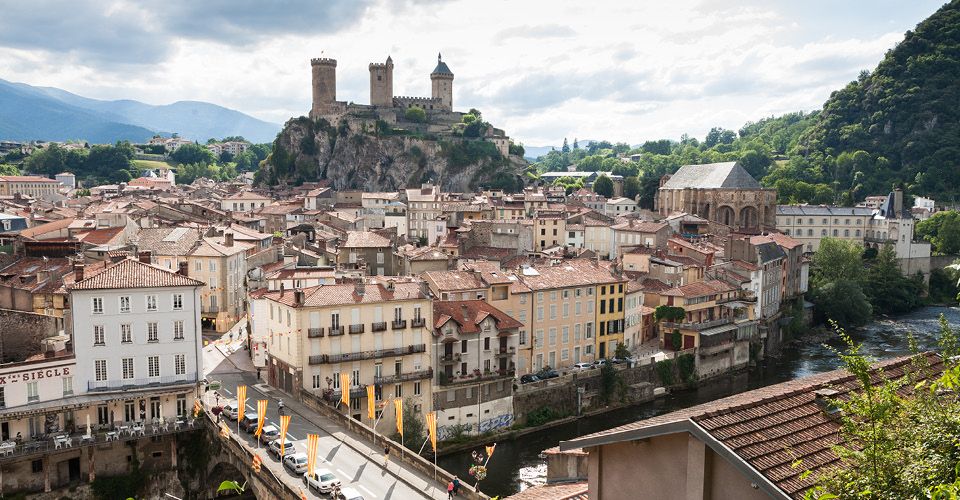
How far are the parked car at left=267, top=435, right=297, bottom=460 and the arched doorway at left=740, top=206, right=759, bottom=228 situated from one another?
93969mm

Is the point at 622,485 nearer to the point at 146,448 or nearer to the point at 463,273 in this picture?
the point at 146,448

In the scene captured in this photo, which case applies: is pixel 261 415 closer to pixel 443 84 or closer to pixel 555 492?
pixel 555 492

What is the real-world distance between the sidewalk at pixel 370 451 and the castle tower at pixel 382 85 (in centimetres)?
13506

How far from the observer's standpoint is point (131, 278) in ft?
118

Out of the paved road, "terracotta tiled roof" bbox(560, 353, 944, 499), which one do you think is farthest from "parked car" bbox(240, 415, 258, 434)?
"terracotta tiled roof" bbox(560, 353, 944, 499)

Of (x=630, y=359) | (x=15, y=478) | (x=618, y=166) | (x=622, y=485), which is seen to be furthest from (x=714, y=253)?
(x=618, y=166)

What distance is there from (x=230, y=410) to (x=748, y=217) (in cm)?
9395

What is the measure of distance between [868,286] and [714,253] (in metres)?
26.6

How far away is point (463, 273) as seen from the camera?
5122 centimetres

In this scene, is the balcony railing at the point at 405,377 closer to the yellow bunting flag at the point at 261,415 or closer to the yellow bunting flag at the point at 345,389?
the yellow bunting flag at the point at 345,389

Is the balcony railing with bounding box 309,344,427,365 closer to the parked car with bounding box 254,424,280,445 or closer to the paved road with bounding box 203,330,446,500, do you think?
the paved road with bounding box 203,330,446,500

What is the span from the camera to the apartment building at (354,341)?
134 ft

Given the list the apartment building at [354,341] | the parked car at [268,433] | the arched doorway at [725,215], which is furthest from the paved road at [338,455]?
the arched doorway at [725,215]

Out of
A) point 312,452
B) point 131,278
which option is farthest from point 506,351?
point 131,278
